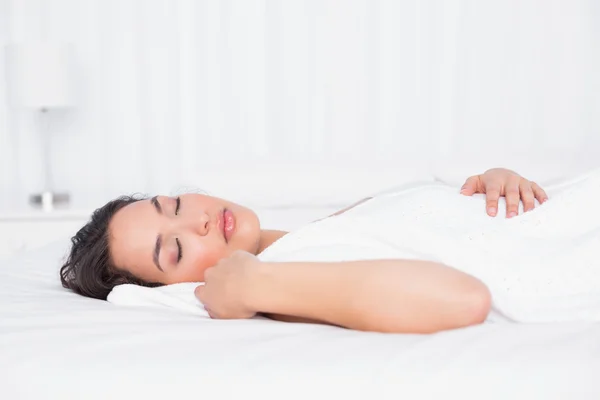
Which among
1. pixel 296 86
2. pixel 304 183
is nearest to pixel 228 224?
pixel 304 183

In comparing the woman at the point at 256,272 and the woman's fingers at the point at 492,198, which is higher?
the woman's fingers at the point at 492,198

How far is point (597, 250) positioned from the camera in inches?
52.9

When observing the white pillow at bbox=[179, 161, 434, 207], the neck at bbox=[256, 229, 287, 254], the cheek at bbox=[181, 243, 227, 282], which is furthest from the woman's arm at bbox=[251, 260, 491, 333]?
the white pillow at bbox=[179, 161, 434, 207]

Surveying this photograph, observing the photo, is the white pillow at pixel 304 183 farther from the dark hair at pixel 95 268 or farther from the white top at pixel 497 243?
the white top at pixel 497 243

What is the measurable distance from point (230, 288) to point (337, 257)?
0.19 m

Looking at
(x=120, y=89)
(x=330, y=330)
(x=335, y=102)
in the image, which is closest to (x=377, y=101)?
(x=335, y=102)

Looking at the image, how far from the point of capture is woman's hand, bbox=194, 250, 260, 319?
1307 mm

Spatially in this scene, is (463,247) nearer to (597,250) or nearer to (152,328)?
(597,250)

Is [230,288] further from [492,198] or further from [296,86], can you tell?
[296,86]

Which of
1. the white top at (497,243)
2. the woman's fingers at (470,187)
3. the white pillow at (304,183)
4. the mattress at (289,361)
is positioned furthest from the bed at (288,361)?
the white pillow at (304,183)

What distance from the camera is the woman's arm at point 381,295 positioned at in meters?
1.14

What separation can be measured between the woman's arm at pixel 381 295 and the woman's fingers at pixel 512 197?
370mm

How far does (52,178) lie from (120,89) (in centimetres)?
57

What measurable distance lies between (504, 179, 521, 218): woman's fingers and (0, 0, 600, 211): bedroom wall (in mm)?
1718
